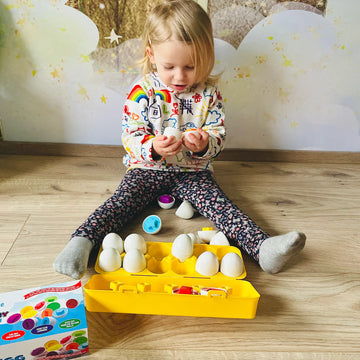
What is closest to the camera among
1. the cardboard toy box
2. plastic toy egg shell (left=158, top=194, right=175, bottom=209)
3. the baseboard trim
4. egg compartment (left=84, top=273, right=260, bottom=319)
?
the cardboard toy box

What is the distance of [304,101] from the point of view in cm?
122

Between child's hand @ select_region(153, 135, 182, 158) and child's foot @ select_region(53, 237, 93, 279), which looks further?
child's hand @ select_region(153, 135, 182, 158)

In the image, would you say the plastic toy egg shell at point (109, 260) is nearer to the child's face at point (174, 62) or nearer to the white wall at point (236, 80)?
the child's face at point (174, 62)

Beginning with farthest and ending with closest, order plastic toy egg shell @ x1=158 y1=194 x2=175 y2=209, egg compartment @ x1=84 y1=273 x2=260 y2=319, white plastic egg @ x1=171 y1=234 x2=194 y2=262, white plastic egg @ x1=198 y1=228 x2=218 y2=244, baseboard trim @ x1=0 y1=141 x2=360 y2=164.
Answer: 1. baseboard trim @ x1=0 y1=141 x2=360 y2=164
2. plastic toy egg shell @ x1=158 y1=194 x2=175 y2=209
3. white plastic egg @ x1=198 y1=228 x2=218 y2=244
4. white plastic egg @ x1=171 y1=234 x2=194 y2=262
5. egg compartment @ x1=84 y1=273 x2=260 y2=319

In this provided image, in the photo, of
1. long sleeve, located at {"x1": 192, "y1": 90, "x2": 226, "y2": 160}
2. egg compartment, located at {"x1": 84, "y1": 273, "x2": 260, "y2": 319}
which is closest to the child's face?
long sleeve, located at {"x1": 192, "y1": 90, "x2": 226, "y2": 160}

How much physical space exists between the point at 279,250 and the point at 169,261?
0.74ft

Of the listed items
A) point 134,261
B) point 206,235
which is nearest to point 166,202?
→ point 206,235

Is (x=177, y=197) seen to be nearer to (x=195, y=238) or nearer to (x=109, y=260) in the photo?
(x=195, y=238)

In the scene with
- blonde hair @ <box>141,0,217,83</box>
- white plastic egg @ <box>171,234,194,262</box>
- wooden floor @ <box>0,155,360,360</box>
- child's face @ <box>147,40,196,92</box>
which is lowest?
wooden floor @ <box>0,155,360,360</box>

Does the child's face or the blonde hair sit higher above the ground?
the blonde hair

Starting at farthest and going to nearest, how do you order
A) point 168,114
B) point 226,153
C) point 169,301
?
point 226,153 → point 168,114 → point 169,301

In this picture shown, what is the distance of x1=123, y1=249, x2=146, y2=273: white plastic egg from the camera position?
0.72m

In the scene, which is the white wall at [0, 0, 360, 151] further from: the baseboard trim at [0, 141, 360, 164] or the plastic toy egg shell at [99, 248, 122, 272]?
the plastic toy egg shell at [99, 248, 122, 272]

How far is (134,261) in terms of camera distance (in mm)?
715
